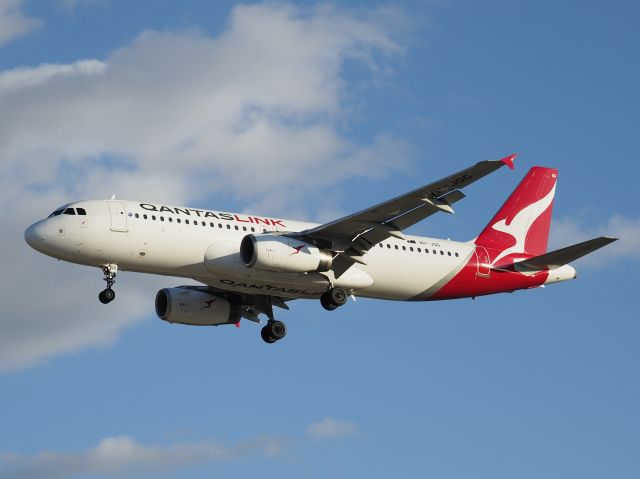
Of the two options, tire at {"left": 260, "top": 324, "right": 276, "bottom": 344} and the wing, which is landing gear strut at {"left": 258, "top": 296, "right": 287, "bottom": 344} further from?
the wing

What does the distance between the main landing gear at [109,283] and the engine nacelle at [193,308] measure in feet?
20.8

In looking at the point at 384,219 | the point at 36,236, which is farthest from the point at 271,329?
the point at 36,236

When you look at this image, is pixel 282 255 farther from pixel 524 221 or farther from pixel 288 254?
pixel 524 221

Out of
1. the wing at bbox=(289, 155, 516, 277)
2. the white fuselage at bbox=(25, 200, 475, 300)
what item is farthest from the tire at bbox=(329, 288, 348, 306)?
the wing at bbox=(289, 155, 516, 277)

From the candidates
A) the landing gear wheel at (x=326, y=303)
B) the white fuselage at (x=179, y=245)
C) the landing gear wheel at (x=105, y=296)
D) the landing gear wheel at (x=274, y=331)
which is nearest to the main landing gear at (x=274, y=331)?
the landing gear wheel at (x=274, y=331)

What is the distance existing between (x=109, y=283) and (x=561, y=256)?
60.1ft

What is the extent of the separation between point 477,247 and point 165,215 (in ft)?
46.4

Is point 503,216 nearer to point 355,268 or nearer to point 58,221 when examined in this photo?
point 355,268

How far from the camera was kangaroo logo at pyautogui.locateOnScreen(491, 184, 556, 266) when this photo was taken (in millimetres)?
55500

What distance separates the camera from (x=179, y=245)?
4722 centimetres

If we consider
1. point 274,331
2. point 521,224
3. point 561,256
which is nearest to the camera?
point 561,256

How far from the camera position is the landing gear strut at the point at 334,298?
163 ft

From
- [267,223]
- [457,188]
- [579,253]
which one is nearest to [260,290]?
[267,223]

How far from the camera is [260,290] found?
49.8 metres
